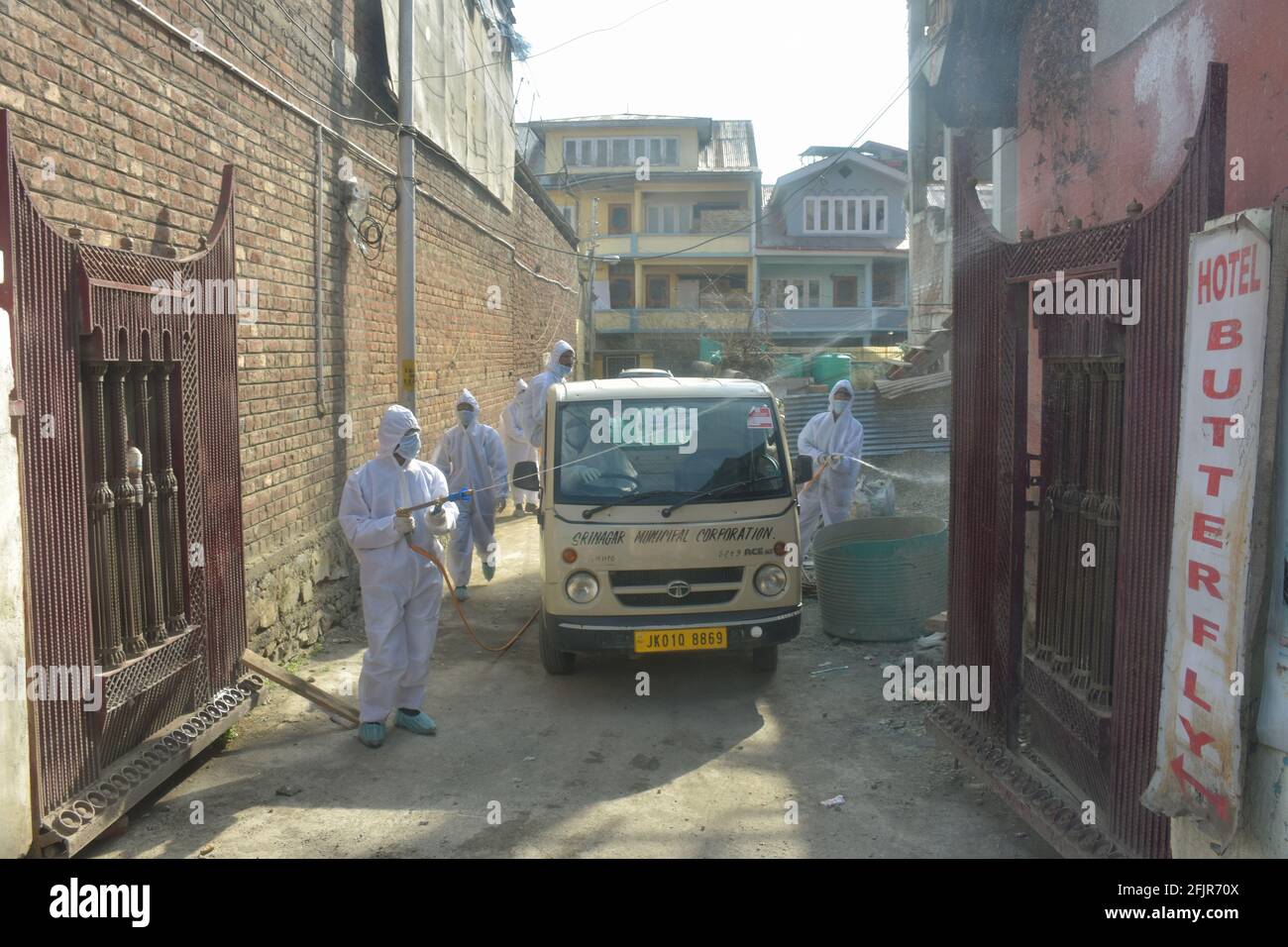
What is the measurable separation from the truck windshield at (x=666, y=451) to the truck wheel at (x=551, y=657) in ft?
2.88

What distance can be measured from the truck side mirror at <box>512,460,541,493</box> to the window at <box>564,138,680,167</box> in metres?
39.0

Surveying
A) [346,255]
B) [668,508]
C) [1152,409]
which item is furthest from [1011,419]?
[346,255]

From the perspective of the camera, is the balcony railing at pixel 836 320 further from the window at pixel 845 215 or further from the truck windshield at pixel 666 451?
the truck windshield at pixel 666 451

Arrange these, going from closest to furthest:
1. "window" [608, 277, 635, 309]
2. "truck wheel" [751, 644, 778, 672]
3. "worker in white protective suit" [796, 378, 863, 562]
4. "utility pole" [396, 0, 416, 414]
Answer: "truck wheel" [751, 644, 778, 672]
"utility pole" [396, 0, 416, 414]
"worker in white protective suit" [796, 378, 863, 562]
"window" [608, 277, 635, 309]

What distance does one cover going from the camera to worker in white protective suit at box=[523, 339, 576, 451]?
12758 mm

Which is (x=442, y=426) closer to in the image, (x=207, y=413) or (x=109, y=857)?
(x=207, y=413)

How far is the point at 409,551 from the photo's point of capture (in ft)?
19.7

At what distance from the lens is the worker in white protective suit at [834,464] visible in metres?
10.3

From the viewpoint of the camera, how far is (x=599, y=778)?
554cm

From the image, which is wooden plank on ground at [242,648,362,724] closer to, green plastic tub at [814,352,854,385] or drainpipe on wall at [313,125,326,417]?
drainpipe on wall at [313,125,326,417]

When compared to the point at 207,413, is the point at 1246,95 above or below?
above

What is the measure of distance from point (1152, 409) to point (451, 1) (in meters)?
10.8

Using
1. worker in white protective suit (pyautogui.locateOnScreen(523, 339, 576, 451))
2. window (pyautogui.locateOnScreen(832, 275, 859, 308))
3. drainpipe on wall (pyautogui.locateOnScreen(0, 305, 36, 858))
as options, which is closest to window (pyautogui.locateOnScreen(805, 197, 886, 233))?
window (pyautogui.locateOnScreen(832, 275, 859, 308))

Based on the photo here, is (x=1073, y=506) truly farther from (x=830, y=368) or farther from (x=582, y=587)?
(x=830, y=368)
